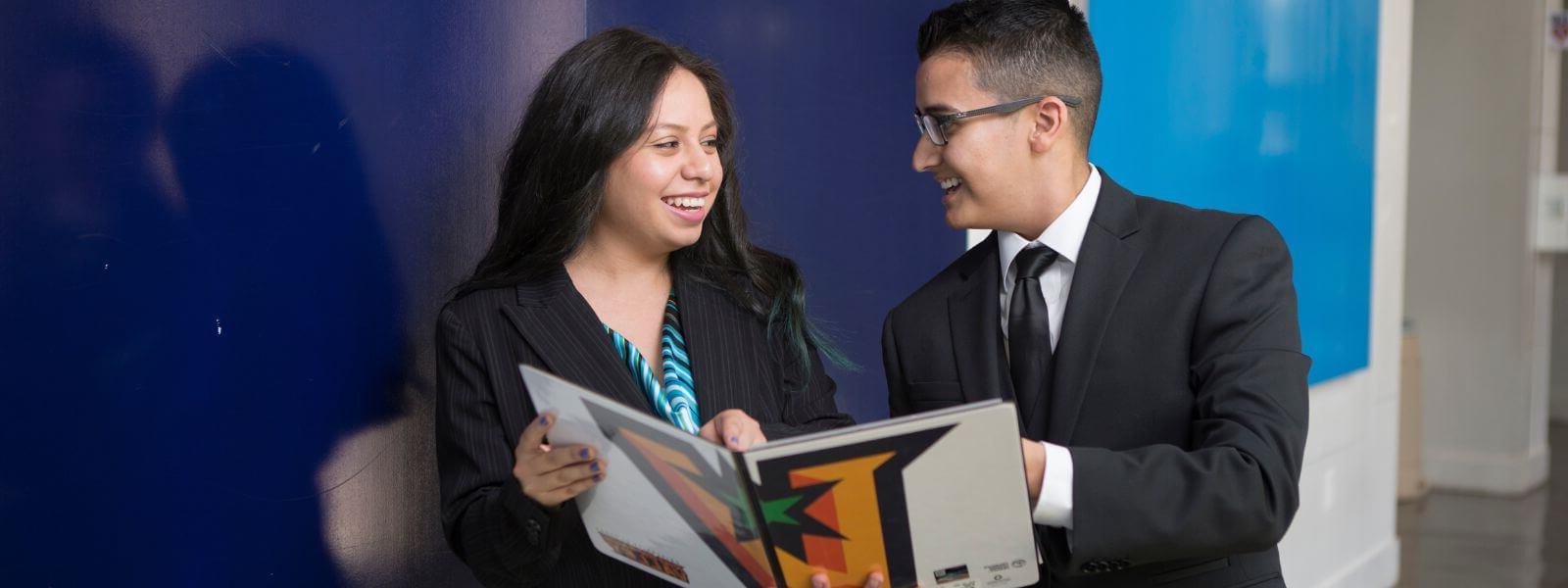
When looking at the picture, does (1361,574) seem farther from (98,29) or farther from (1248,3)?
(98,29)

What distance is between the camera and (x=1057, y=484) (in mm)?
1689

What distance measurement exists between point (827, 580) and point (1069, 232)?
72cm

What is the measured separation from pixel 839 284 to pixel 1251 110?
5.68 ft

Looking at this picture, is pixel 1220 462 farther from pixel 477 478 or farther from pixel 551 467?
pixel 477 478

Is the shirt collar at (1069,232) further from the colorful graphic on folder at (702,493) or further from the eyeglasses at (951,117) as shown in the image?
the colorful graphic on folder at (702,493)

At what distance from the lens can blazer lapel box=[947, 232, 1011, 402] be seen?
6.55 feet

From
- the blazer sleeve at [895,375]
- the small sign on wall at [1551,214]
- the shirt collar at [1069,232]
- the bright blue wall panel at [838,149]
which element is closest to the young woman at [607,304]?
the blazer sleeve at [895,375]

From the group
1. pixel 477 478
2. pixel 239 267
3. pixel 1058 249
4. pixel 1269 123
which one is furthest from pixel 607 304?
pixel 1269 123

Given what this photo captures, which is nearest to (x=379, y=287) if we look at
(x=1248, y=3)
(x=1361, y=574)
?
(x=1248, y=3)

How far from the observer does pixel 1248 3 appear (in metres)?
4.11

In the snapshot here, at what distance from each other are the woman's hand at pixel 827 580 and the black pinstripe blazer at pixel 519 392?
0.41 metres

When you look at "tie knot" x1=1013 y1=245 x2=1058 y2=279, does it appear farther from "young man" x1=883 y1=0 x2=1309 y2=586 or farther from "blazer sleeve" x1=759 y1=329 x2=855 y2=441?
"blazer sleeve" x1=759 y1=329 x2=855 y2=441

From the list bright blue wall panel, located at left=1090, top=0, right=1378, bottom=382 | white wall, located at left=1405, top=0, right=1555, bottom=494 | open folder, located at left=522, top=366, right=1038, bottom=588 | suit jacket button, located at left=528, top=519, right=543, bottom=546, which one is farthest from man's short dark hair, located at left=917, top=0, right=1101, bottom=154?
white wall, located at left=1405, top=0, right=1555, bottom=494

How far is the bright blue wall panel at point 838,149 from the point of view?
2.92 m
